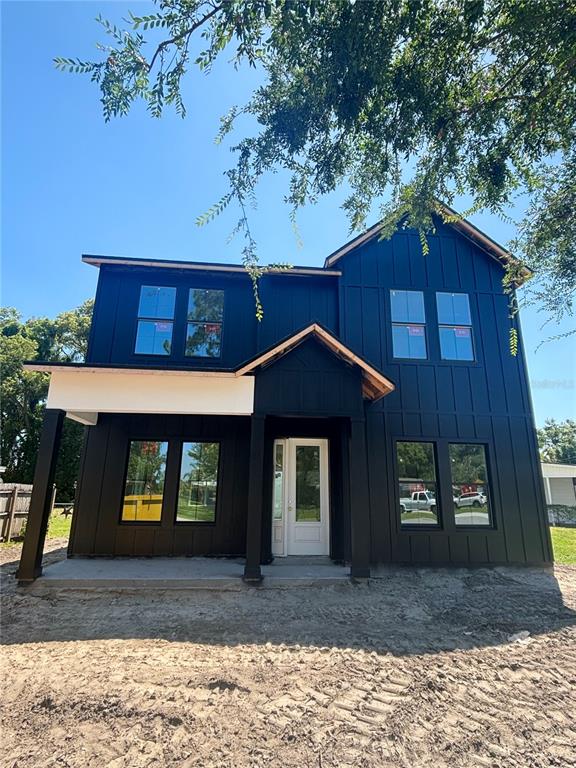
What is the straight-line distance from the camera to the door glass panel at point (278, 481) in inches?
316

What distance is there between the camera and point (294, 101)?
357 centimetres

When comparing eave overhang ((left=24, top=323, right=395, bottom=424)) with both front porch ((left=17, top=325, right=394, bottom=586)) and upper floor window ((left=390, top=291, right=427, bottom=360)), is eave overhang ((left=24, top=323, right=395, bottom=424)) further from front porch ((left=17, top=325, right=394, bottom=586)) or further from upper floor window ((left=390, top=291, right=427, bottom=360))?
upper floor window ((left=390, top=291, right=427, bottom=360))

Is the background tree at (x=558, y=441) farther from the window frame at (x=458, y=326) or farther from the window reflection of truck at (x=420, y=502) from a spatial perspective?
the window reflection of truck at (x=420, y=502)

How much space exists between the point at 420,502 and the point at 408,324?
3820mm

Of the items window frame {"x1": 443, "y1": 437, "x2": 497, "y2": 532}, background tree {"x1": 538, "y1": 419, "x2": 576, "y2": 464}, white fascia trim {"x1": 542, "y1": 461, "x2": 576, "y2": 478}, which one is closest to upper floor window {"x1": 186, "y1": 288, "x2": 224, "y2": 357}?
window frame {"x1": 443, "y1": 437, "x2": 497, "y2": 532}

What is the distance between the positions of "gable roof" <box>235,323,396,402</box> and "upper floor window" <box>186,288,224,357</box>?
2.30m

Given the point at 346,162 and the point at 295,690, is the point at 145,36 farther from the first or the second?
the point at 295,690

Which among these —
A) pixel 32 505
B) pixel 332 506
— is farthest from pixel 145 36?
pixel 332 506

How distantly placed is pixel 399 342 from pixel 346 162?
198 inches

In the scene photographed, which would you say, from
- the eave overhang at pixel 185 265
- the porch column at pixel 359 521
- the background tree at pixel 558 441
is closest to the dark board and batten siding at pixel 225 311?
the eave overhang at pixel 185 265

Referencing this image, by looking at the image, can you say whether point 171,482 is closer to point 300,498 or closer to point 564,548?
point 300,498

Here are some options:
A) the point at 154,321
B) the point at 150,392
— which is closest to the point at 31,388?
the point at 154,321

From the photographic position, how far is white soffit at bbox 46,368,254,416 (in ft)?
21.8

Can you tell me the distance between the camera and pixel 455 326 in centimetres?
873
